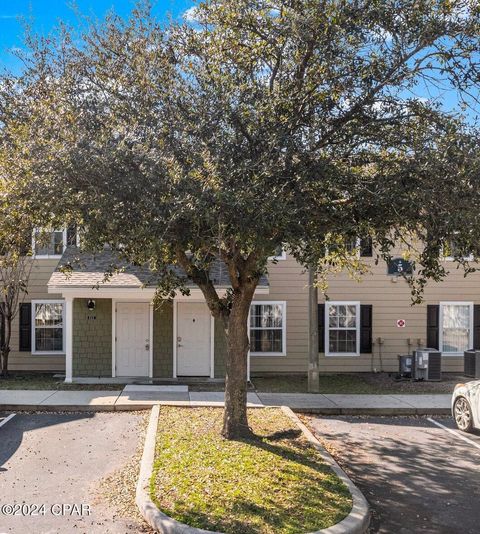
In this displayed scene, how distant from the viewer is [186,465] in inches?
295

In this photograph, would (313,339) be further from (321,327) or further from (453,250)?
(453,250)

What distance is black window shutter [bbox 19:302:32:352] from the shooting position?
1698 cm

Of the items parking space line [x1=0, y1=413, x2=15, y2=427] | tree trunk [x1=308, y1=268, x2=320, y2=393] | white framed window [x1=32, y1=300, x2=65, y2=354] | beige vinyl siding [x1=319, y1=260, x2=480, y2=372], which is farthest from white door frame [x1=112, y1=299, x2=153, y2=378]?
beige vinyl siding [x1=319, y1=260, x2=480, y2=372]

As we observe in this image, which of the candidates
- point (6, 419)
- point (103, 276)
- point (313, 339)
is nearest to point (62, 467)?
point (6, 419)

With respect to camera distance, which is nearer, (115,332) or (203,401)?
(203,401)

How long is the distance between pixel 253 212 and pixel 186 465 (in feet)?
11.5

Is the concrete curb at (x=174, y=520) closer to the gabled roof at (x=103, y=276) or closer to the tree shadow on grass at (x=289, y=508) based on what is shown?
the tree shadow on grass at (x=289, y=508)

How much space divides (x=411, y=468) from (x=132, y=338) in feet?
31.6

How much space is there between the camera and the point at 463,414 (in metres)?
10.6

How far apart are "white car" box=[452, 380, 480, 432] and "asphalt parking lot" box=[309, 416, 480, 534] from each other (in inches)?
9.2

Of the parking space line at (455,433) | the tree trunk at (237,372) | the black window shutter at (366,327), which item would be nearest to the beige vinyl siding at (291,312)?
the black window shutter at (366,327)

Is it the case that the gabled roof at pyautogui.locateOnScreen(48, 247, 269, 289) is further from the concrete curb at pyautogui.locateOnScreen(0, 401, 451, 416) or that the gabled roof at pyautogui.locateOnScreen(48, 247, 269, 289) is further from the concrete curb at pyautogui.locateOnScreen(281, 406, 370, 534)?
the concrete curb at pyautogui.locateOnScreen(281, 406, 370, 534)

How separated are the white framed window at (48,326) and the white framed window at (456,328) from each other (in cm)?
1166

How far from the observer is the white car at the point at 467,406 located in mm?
10117
